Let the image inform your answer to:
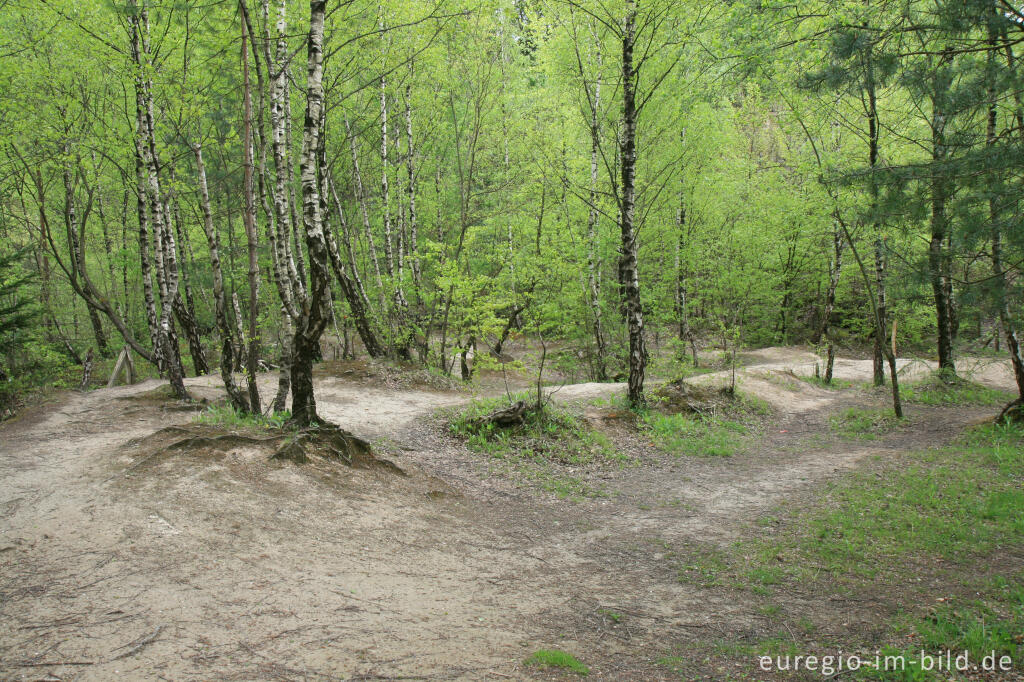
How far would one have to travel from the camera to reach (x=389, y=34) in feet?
44.2

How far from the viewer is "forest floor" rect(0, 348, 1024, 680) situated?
3309mm

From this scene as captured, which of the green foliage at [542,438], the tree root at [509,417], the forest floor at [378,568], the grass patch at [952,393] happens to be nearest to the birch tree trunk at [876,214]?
the grass patch at [952,393]

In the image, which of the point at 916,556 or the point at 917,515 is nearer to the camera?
the point at 916,556

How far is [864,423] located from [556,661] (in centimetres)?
1050

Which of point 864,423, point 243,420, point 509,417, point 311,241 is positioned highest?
point 311,241

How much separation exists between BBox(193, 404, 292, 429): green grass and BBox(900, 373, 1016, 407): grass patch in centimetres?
1378

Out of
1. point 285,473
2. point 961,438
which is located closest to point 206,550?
point 285,473

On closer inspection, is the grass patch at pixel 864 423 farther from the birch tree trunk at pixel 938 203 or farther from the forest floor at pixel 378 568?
the birch tree trunk at pixel 938 203

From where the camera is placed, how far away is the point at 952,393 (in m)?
12.4

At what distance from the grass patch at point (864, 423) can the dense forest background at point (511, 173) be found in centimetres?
146

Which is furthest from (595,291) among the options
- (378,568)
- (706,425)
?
(378,568)

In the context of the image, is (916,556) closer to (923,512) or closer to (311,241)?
(923,512)

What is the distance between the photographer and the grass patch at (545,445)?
8.32 m

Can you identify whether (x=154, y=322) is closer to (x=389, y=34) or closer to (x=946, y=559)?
(x=389, y=34)
